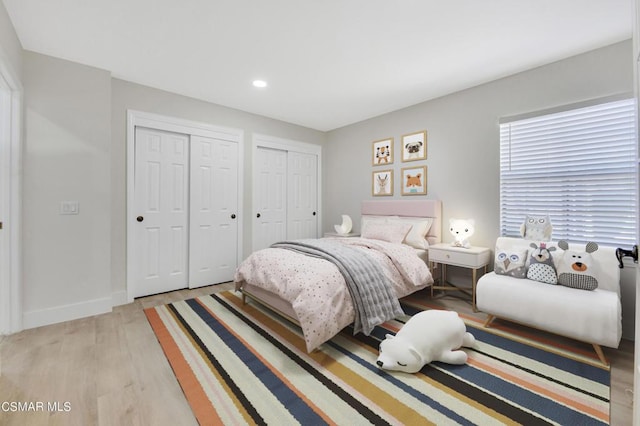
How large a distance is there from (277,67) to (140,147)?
185 centimetres

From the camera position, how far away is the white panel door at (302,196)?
15.3 feet

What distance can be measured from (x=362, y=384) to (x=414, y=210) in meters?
2.51

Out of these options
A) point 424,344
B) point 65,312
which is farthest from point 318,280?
point 65,312

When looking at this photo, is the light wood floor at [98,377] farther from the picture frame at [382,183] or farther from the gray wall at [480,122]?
the picture frame at [382,183]

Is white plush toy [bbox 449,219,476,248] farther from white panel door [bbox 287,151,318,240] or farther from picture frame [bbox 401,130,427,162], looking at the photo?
white panel door [bbox 287,151,318,240]

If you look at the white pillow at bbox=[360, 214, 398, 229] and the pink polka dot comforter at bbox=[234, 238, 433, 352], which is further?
the white pillow at bbox=[360, 214, 398, 229]

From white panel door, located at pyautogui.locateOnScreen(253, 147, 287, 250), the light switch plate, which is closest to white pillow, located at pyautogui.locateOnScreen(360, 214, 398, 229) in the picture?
white panel door, located at pyautogui.locateOnScreen(253, 147, 287, 250)

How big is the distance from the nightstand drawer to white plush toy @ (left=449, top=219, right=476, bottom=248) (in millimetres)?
116

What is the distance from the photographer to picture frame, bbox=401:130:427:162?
146 inches

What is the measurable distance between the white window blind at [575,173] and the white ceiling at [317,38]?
2.08 feet

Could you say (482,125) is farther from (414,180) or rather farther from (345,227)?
(345,227)

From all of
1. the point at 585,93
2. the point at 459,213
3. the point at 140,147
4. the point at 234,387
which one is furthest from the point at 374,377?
the point at 140,147

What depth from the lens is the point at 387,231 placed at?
142 inches

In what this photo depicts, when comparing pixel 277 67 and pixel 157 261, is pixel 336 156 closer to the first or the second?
pixel 277 67
